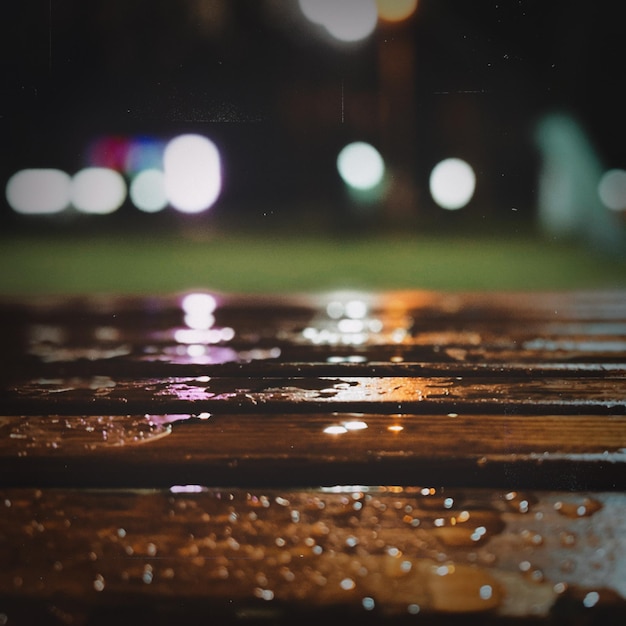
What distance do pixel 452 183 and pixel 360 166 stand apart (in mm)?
2991

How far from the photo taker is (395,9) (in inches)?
463

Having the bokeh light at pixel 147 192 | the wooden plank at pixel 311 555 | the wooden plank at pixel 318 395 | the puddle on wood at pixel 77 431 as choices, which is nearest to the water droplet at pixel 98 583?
the wooden plank at pixel 311 555

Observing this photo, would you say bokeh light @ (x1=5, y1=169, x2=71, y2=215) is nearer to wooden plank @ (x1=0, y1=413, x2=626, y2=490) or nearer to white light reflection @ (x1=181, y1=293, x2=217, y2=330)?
white light reflection @ (x1=181, y1=293, x2=217, y2=330)

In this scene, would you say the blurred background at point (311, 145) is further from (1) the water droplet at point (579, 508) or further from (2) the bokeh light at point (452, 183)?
(1) the water droplet at point (579, 508)

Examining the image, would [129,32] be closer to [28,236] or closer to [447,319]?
[28,236]

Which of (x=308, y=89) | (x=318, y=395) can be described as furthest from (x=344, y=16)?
(x=318, y=395)

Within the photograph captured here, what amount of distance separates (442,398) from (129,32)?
11.5 m

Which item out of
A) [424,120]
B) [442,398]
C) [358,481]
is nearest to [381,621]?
[358,481]

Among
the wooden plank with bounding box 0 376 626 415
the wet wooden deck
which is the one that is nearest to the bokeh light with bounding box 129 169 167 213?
the wet wooden deck

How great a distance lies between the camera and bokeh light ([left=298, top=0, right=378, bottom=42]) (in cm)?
1135

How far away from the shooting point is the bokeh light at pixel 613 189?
1386 centimetres

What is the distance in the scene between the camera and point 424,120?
19188 mm

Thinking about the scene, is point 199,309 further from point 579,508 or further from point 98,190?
point 98,190

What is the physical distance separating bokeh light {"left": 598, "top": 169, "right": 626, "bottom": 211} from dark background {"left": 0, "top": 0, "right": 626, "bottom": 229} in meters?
0.38
